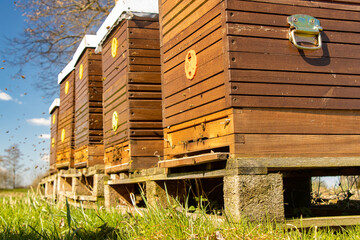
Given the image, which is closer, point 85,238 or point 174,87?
point 85,238

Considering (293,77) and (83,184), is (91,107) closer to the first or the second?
(83,184)

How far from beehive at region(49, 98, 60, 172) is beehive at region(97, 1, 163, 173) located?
8.02 metres

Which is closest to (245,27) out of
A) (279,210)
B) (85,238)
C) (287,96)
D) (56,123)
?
(287,96)

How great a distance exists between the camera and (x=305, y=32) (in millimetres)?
5102

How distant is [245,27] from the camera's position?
195 inches

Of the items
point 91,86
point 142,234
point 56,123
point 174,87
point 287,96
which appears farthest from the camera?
point 56,123

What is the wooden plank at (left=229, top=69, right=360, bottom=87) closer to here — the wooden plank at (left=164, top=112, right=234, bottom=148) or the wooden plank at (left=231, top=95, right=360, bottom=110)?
the wooden plank at (left=231, top=95, right=360, bottom=110)

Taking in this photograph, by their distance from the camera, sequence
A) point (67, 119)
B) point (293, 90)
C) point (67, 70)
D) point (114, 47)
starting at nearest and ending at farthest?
point (293, 90) < point (114, 47) < point (67, 70) < point (67, 119)

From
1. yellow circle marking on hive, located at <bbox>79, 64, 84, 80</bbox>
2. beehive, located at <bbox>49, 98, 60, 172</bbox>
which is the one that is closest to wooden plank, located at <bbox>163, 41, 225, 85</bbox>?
yellow circle marking on hive, located at <bbox>79, 64, 84, 80</bbox>

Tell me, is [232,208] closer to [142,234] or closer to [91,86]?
[142,234]

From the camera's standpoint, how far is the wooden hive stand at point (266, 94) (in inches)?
183

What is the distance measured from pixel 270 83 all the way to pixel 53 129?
12.9 metres

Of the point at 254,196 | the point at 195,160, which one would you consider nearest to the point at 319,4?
the point at 195,160

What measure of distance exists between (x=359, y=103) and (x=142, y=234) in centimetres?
294
